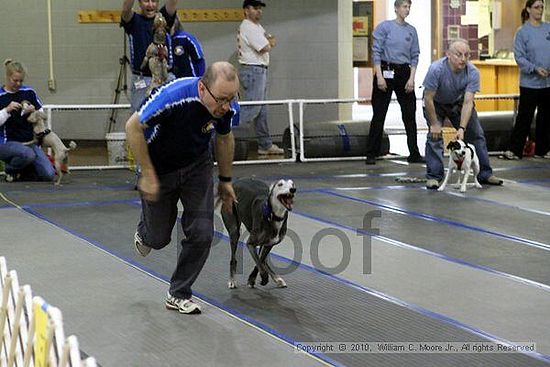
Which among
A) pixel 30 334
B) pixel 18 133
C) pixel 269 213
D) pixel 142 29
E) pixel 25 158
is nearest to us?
pixel 30 334

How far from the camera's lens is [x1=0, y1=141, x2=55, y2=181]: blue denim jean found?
960 cm

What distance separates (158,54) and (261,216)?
337 centimetres

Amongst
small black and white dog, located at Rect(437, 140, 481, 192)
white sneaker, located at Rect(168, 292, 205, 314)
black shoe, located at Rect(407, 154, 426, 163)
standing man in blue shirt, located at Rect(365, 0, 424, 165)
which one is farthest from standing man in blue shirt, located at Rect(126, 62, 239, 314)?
black shoe, located at Rect(407, 154, 426, 163)

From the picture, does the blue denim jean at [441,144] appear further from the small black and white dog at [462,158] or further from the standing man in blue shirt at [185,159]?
the standing man in blue shirt at [185,159]

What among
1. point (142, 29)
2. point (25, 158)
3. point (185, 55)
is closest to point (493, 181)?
point (185, 55)

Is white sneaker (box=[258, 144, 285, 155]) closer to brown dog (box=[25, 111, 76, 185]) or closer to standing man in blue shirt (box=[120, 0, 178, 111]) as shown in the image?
brown dog (box=[25, 111, 76, 185])

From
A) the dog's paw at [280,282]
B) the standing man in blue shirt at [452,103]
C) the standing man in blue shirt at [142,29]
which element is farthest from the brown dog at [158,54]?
the dog's paw at [280,282]

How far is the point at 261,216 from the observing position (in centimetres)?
518

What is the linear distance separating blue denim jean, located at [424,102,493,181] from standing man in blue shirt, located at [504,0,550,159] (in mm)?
1892

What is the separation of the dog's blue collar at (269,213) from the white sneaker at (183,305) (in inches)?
22.8

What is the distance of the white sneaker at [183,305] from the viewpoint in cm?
492

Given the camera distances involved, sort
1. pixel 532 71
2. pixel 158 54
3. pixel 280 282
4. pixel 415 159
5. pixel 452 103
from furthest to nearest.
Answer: pixel 415 159 → pixel 532 71 → pixel 452 103 → pixel 158 54 → pixel 280 282

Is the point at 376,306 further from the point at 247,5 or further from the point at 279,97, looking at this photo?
the point at 279,97

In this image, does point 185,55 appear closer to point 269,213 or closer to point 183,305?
point 269,213
